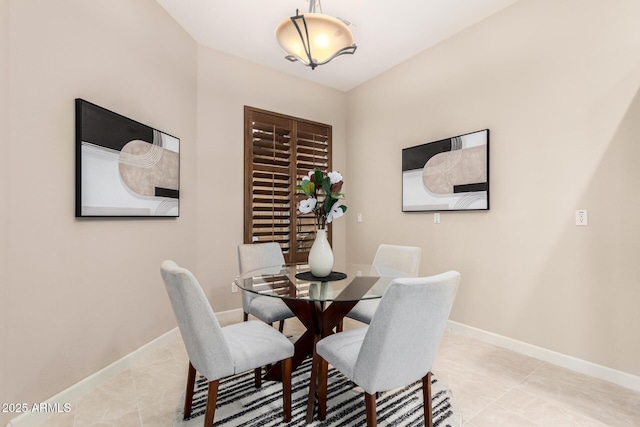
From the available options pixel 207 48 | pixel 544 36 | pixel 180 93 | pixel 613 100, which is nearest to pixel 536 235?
pixel 613 100

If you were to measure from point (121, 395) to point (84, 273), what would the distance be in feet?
2.64

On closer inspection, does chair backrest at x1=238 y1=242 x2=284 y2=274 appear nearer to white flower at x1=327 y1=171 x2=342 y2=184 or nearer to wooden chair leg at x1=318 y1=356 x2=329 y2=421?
white flower at x1=327 y1=171 x2=342 y2=184

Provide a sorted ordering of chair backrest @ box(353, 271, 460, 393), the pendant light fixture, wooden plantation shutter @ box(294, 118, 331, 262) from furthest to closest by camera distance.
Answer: wooden plantation shutter @ box(294, 118, 331, 262), the pendant light fixture, chair backrest @ box(353, 271, 460, 393)

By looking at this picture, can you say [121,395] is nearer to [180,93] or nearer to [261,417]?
[261,417]

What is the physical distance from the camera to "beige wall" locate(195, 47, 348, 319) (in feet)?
10.7

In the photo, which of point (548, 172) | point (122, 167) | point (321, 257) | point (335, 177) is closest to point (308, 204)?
point (335, 177)

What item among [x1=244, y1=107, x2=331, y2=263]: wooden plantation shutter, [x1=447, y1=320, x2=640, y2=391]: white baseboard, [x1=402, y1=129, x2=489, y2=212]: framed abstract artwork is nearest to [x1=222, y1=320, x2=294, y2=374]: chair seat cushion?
[x1=244, y1=107, x2=331, y2=263]: wooden plantation shutter

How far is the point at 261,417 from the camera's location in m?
1.70

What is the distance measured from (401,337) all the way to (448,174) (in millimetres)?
2166

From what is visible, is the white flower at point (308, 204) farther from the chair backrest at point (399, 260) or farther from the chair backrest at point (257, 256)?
the chair backrest at point (257, 256)

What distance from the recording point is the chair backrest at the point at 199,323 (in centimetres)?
135

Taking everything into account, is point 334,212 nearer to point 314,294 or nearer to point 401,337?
point 314,294

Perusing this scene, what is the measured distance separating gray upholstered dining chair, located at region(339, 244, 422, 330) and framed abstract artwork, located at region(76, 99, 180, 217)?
1845 mm

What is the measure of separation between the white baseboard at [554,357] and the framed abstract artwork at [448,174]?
1.14m
